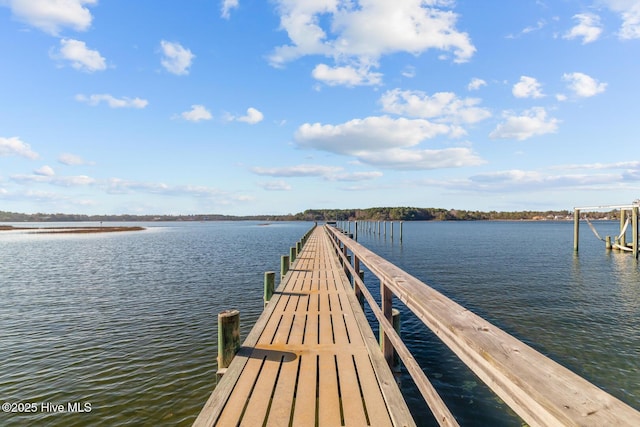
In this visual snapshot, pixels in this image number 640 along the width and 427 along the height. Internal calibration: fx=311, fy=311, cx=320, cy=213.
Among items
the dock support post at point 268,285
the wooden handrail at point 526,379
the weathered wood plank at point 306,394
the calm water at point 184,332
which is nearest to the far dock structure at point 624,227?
the calm water at point 184,332

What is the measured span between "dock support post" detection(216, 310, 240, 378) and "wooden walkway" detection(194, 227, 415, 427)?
0.16 m

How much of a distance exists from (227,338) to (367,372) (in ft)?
7.22

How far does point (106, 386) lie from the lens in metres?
6.57

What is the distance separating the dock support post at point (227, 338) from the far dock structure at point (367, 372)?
40 mm

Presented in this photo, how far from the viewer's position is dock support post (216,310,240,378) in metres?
4.81

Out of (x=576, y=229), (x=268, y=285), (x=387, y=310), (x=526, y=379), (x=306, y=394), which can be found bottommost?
(x=306, y=394)

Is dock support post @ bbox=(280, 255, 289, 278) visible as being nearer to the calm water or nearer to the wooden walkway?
the calm water

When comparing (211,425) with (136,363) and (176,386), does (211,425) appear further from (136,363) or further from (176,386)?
(136,363)

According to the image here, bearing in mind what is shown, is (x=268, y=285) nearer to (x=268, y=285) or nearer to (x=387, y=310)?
(x=268, y=285)

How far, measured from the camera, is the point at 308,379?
14.2ft

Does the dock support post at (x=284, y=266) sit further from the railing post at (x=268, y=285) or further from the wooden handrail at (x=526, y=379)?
the wooden handrail at (x=526, y=379)

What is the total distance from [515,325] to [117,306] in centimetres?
1466

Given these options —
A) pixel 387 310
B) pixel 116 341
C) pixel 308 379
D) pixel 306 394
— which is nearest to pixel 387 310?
pixel 387 310

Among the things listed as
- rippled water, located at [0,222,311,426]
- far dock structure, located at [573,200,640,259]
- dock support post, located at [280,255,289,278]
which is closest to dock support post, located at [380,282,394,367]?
rippled water, located at [0,222,311,426]
